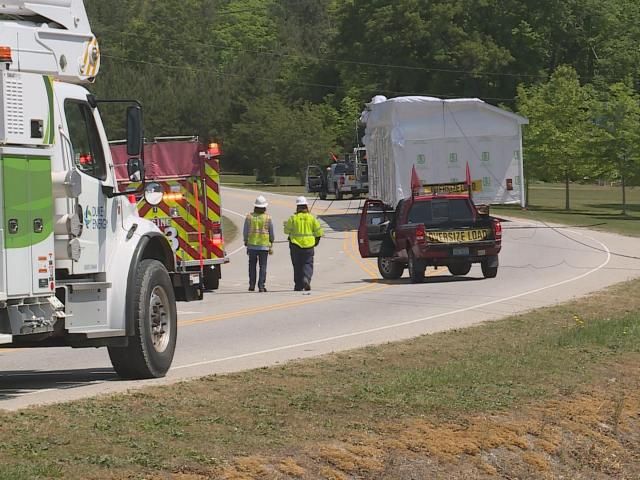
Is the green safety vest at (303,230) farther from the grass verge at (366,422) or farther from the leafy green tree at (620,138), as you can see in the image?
the leafy green tree at (620,138)

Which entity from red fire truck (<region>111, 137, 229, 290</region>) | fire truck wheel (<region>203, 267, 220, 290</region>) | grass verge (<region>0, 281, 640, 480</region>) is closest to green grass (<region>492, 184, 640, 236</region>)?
fire truck wheel (<region>203, 267, 220, 290</region>)

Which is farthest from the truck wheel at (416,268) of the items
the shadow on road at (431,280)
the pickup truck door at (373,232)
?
the pickup truck door at (373,232)

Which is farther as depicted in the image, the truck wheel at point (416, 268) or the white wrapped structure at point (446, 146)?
the white wrapped structure at point (446, 146)

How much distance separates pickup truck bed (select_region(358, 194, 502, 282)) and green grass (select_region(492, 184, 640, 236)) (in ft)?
59.4

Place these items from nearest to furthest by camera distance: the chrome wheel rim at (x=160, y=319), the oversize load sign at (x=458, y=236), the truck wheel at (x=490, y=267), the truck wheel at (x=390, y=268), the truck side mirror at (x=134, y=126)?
1. the truck side mirror at (x=134, y=126)
2. the chrome wheel rim at (x=160, y=319)
3. the oversize load sign at (x=458, y=236)
4. the truck wheel at (x=490, y=267)
5. the truck wheel at (x=390, y=268)

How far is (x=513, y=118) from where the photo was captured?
4253 cm

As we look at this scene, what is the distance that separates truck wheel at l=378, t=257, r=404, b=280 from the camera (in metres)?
28.1

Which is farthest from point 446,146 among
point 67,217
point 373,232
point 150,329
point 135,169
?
point 67,217

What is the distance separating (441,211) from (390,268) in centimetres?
192

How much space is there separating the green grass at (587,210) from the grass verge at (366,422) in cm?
3233

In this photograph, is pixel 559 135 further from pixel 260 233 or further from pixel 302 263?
pixel 302 263

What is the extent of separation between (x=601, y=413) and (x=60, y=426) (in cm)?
502

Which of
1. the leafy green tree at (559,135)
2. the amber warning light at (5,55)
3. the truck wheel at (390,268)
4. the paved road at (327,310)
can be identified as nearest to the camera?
the amber warning light at (5,55)

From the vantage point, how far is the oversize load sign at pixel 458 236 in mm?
26062
